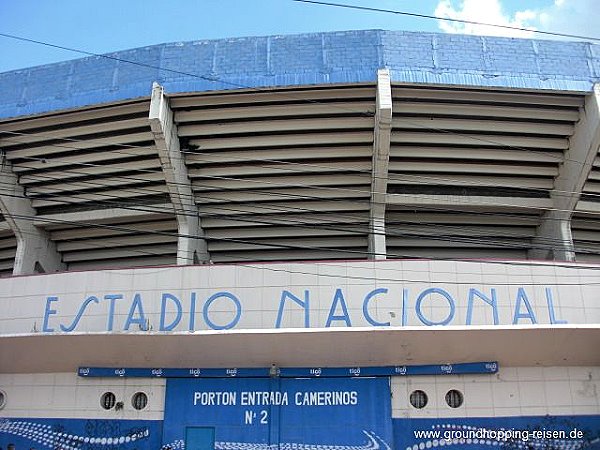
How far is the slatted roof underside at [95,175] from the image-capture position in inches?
592

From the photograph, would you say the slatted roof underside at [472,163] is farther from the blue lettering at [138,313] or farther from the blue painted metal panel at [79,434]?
the blue painted metal panel at [79,434]

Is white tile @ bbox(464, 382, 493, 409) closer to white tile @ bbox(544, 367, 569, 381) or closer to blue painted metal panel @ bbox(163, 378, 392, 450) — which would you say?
white tile @ bbox(544, 367, 569, 381)

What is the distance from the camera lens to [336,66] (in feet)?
46.3

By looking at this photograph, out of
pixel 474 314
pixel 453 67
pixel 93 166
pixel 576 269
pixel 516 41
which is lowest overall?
pixel 474 314

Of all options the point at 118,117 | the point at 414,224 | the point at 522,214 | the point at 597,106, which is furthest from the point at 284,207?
the point at 597,106

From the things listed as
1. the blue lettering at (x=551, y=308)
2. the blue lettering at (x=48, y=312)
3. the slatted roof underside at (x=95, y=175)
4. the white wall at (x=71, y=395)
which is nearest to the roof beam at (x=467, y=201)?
the blue lettering at (x=551, y=308)

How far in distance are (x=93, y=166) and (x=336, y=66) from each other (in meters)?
7.35

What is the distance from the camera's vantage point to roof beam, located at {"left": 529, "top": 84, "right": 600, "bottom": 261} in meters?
13.7

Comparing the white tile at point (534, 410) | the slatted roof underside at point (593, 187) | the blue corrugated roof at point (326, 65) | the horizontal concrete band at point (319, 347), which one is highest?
the blue corrugated roof at point (326, 65)

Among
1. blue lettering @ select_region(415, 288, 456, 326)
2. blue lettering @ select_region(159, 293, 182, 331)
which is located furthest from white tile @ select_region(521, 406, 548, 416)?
blue lettering @ select_region(159, 293, 182, 331)

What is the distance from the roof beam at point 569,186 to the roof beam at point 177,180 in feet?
31.7

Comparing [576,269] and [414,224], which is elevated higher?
[414,224]

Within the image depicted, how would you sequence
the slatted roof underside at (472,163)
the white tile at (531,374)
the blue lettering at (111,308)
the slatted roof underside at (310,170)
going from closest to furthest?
the white tile at (531,374), the blue lettering at (111,308), the slatted roof underside at (472,163), the slatted roof underside at (310,170)

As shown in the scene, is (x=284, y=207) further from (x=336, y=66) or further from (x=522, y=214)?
(x=522, y=214)
